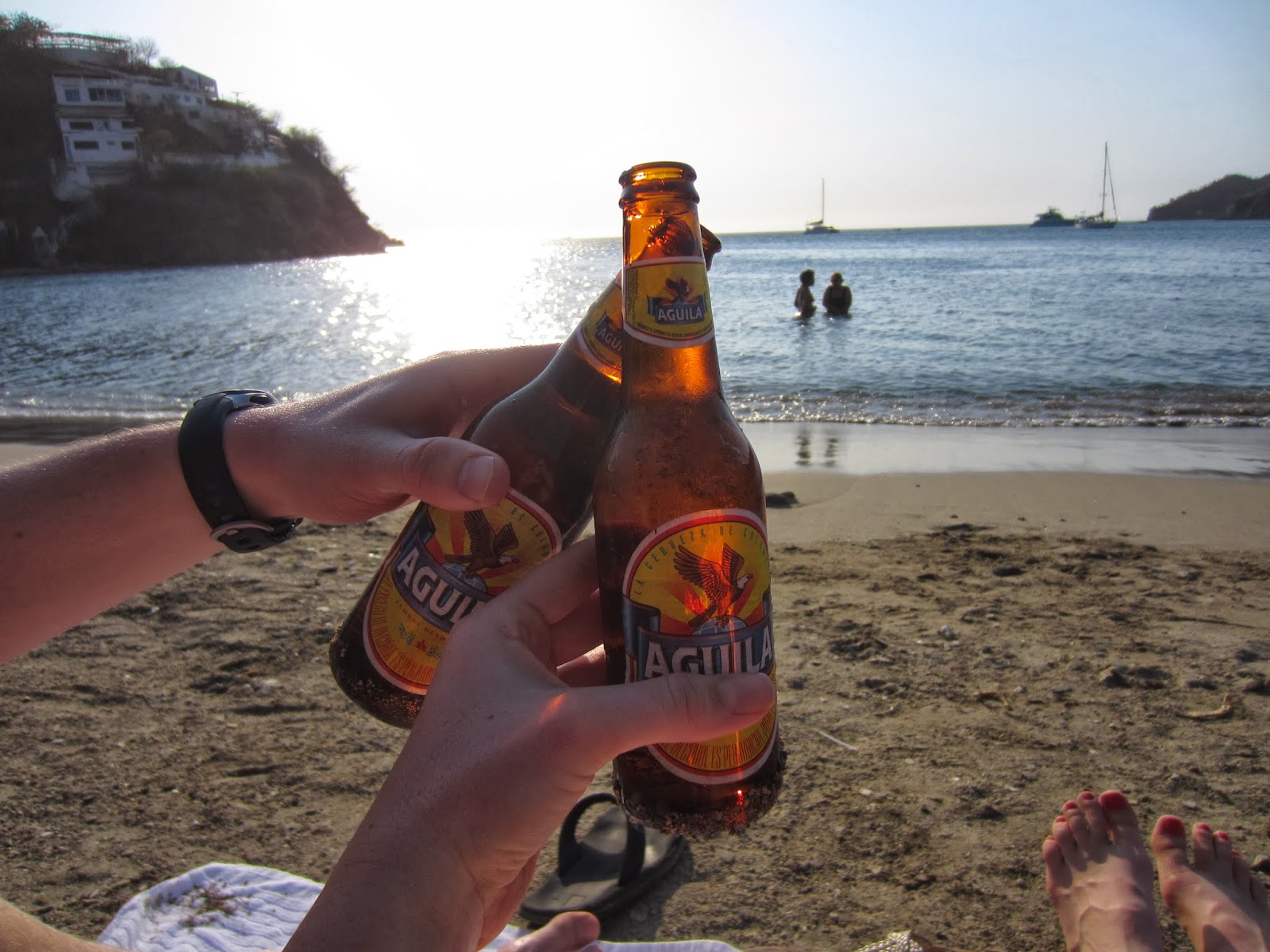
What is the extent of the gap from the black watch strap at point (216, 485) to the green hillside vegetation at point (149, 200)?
6380 cm

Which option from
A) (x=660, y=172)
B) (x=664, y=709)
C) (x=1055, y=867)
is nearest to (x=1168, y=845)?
(x=1055, y=867)

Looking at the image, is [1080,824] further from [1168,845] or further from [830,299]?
[830,299]

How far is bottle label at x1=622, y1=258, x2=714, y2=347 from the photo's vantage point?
1576mm

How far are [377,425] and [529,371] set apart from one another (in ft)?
1.35

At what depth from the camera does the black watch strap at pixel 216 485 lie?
1883 millimetres

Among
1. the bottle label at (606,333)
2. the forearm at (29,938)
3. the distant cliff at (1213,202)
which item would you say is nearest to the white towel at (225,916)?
the forearm at (29,938)

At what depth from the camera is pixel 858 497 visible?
20.6 feet

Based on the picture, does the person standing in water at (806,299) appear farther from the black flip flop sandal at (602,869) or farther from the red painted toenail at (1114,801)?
the black flip flop sandal at (602,869)

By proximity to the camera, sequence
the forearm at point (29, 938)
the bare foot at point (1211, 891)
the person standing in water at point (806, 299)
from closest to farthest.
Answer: the forearm at point (29, 938) < the bare foot at point (1211, 891) < the person standing in water at point (806, 299)

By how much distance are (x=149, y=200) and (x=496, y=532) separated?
6886 centimetres

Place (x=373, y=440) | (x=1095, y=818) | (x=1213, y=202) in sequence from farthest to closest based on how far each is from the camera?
(x=1213, y=202) < (x=1095, y=818) < (x=373, y=440)

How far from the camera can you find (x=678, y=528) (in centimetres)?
150

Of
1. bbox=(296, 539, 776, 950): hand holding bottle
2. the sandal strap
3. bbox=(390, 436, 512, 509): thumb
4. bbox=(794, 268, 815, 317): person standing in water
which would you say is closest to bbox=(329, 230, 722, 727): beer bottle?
bbox=(390, 436, 512, 509): thumb

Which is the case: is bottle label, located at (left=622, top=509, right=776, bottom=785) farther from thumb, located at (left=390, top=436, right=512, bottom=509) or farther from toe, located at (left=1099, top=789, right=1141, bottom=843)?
toe, located at (left=1099, top=789, right=1141, bottom=843)
